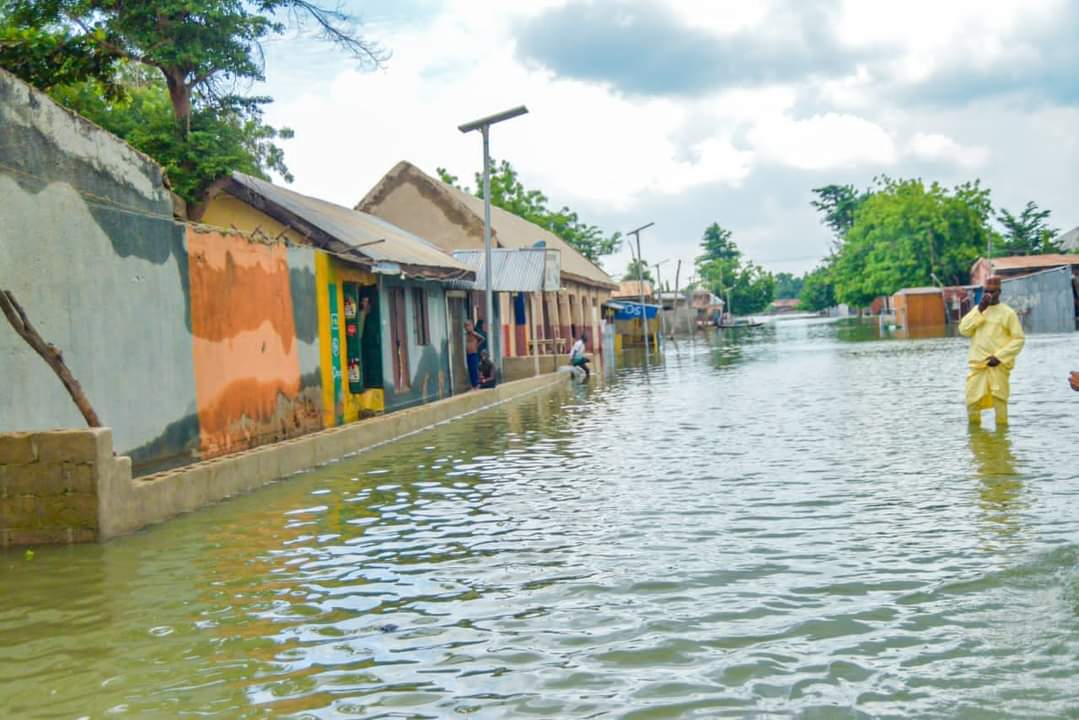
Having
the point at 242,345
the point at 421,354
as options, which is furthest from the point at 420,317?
the point at 242,345

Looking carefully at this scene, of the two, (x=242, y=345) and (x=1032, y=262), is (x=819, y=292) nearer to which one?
(x=1032, y=262)

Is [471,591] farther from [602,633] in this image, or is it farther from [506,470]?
[506,470]

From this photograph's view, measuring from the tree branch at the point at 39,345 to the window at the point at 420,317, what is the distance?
45.0ft

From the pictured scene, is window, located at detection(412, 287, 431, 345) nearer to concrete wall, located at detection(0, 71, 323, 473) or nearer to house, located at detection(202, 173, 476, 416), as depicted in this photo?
house, located at detection(202, 173, 476, 416)

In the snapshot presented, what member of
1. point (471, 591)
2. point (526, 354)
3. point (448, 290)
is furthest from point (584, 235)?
point (471, 591)

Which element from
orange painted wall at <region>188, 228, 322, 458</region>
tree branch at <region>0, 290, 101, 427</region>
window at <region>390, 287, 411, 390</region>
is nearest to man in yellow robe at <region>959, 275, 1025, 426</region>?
orange painted wall at <region>188, 228, 322, 458</region>

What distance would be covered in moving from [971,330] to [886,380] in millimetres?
10084

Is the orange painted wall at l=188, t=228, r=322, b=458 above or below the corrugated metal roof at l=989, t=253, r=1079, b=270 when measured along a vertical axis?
below

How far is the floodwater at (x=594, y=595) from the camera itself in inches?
183

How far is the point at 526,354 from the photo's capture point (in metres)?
37.2

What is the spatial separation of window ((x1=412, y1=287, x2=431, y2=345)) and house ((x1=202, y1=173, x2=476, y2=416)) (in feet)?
0.07

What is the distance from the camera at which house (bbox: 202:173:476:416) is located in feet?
57.9

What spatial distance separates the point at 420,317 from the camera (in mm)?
23297

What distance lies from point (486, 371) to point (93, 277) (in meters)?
15.1
